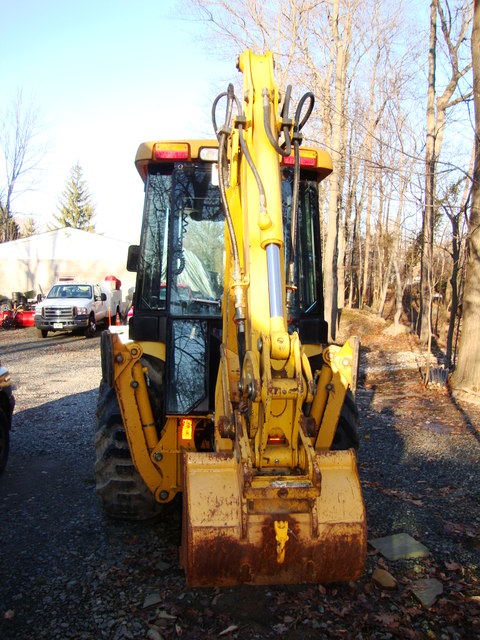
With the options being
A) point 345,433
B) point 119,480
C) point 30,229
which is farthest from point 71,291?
point 30,229

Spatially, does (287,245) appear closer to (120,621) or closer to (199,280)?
(199,280)

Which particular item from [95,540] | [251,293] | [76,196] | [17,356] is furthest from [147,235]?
[76,196]

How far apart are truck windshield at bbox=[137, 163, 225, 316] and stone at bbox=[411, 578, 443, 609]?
230 centimetres

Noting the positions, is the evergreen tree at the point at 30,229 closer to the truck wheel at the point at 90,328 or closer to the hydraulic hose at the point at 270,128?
the truck wheel at the point at 90,328

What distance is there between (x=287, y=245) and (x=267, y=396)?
5.90 ft

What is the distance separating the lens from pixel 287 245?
4316 millimetres

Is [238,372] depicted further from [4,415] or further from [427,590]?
[4,415]

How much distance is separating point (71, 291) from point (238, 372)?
1922cm

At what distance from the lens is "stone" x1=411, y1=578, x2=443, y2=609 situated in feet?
11.7

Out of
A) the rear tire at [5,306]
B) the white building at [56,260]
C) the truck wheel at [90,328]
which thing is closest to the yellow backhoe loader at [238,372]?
the truck wheel at [90,328]

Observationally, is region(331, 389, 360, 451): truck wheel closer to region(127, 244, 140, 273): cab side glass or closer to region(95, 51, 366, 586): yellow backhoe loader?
region(95, 51, 366, 586): yellow backhoe loader

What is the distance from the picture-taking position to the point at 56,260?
30766 millimetres

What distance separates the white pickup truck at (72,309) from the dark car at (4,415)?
12.4 m

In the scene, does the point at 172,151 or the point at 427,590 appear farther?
the point at 172,151
